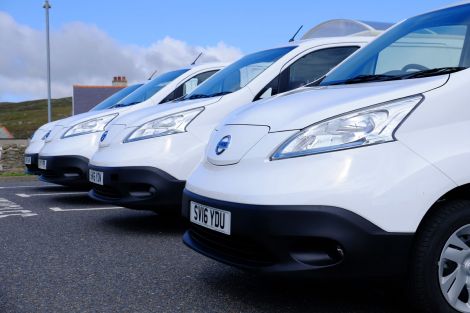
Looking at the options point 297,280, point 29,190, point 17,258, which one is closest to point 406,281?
point 297,280

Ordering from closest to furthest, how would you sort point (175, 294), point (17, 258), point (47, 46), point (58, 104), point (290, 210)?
point (290, 210) < point (175, 294) < point (17, 258) < point (47, 46) < point (58, 104)

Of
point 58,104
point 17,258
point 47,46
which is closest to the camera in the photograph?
point 17,258

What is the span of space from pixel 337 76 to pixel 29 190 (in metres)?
6.60

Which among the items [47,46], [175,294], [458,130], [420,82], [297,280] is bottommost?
[175,294]

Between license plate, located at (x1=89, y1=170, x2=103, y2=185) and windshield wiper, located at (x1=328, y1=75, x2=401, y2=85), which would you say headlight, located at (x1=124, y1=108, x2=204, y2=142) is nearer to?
license plate, located at (x1=89, y1=170, x2=103, y2=185)

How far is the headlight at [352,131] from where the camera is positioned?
282 centimetres

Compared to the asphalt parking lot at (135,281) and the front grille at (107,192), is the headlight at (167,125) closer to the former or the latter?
the front grille at (107,192)

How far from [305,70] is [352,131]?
8.57ft

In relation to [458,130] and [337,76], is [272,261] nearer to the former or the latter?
[458,130]

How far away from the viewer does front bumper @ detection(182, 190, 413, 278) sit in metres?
2.73

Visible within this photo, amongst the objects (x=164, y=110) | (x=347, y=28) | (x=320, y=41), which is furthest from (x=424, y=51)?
(x=347, y=28)

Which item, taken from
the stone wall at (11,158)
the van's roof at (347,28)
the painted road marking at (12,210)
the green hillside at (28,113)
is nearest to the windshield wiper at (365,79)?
the van's roof at (347,28)

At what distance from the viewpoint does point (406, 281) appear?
283cm

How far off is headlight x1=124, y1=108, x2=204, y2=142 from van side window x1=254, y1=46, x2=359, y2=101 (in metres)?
0.60
